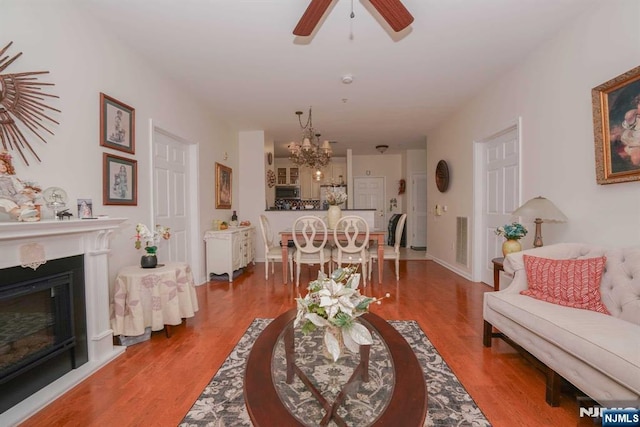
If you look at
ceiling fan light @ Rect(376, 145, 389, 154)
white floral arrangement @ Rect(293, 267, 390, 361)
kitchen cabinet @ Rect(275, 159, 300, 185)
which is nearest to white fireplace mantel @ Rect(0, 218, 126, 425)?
white floral arrangement @ Rect(293, 267, 390, 361)

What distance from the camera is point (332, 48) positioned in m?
2.82

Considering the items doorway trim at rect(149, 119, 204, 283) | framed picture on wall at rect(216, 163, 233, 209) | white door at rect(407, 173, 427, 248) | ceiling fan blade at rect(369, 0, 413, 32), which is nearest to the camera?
ceiling fan blade at rect(369, 0, 413, 32)

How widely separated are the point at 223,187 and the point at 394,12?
4.04 metres

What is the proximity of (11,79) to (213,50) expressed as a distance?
158 centimetres

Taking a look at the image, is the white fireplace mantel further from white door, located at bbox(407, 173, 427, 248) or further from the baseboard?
white door, located at bbox(407, 173, 427, 248)

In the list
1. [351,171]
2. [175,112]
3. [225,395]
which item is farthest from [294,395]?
[351,171]

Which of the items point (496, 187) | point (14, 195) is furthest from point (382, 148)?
point (14, 195)

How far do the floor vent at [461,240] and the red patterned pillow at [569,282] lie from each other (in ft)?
8.15

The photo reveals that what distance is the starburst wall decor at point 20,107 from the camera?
5.55 feet

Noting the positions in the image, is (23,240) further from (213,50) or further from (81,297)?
(213,50)

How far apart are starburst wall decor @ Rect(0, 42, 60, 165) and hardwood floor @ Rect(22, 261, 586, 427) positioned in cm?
151

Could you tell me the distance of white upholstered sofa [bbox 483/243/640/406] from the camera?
1287mm

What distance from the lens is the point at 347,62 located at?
10.2 feet

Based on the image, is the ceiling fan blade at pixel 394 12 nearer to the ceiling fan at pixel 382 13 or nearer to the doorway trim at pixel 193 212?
the ceiling fan at pixel 382 13
